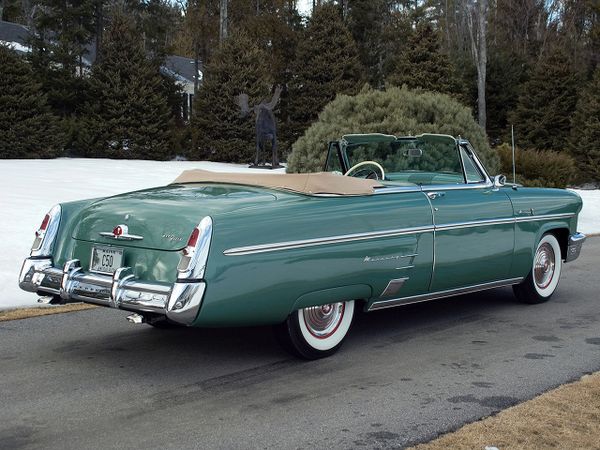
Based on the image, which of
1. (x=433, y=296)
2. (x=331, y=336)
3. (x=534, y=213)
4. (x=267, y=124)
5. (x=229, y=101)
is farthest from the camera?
(x=229, y=101)

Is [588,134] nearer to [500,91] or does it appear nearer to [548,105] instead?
[548,105]

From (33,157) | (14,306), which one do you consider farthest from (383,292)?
(33,157)

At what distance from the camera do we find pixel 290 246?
191 inches

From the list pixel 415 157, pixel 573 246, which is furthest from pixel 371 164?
pixel 573 246

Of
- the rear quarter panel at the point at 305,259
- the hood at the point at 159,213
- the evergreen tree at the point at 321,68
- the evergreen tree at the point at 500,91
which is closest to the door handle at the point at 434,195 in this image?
the rear quarter panel at the point at 305,259

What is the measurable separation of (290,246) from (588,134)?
23833 mm

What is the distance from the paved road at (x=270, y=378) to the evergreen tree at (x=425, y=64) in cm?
2252

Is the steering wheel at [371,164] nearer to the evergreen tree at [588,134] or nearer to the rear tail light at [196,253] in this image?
the rear tail light at [196,253]

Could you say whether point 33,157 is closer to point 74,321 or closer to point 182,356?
point 74,321

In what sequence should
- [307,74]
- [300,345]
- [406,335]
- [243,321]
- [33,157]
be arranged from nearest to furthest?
[243,321] < [300,345] < [406,335] < [33,157] < [307,74]

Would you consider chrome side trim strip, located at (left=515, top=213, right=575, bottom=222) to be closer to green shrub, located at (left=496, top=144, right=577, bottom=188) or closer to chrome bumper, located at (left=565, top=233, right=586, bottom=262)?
chrome bumper, located at (left=565, top=233, right=586, bottom=262)

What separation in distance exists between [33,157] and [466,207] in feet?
61.2

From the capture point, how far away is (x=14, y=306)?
7.01m

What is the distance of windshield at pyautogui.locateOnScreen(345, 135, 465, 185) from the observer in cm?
670
